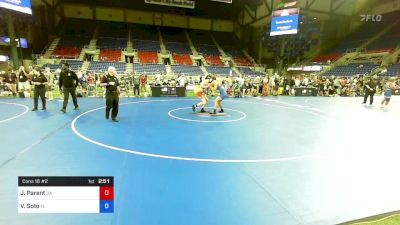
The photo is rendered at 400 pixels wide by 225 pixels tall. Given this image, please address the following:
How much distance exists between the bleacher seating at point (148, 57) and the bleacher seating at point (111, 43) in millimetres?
3344

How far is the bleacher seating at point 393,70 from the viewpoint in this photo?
2611cm

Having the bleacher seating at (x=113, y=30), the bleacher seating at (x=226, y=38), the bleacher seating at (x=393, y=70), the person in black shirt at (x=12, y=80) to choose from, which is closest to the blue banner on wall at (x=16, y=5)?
the person in black shirt at (x=12, y=80)

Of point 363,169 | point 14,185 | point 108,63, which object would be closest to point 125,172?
point 14,185

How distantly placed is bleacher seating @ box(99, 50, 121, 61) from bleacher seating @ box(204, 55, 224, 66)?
13.1 metres

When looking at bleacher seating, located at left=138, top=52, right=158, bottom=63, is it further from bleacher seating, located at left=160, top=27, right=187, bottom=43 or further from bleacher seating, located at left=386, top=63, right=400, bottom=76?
bleacher seating, located at left=386, top=63, right=400, bottom=76

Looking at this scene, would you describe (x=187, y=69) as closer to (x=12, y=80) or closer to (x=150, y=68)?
(x=150, y=68)

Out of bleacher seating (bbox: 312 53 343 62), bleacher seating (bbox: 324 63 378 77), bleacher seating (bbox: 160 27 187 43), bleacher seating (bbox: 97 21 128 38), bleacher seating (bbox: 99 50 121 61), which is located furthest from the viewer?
bleacher seating (bbox: 160 27 187 43)

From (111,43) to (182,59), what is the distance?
10793 mm

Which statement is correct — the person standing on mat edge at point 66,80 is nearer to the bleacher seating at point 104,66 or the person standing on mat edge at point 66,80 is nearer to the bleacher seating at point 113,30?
the bleacher seating at point 104,66

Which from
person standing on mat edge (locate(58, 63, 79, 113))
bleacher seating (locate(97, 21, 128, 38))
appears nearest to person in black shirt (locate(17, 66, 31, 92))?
person standing on mat edge (locate(58, 63, 79, 113))

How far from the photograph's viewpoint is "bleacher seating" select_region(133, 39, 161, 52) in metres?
38.0

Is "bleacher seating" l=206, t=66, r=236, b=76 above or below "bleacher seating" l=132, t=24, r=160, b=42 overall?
below

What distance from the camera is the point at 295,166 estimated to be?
A: 527 cm

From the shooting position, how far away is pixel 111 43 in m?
37.2
